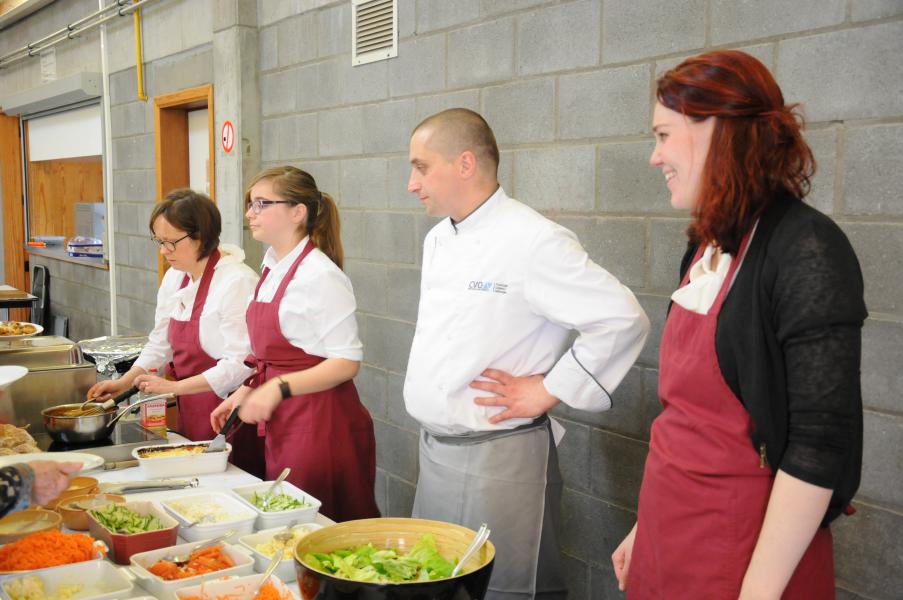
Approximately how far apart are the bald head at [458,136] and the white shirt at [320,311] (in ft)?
1.94

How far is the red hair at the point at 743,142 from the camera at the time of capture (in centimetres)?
132

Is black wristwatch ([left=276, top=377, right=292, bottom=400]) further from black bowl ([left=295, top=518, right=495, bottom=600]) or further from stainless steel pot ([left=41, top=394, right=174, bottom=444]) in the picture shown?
black bowl ([left=295, top=518, right=495, bottom=600])

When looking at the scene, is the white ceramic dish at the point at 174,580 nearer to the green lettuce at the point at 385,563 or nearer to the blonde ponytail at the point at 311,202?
the green lettuce at the point at 385,563

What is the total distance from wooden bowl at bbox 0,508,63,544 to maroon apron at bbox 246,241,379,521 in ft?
2.83

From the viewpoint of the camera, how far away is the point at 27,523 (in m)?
1.76

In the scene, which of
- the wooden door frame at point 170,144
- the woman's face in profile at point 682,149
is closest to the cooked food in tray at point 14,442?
the woman's face in profile at point 682,149

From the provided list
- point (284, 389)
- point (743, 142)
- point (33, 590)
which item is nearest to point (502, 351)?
point (284, 389)

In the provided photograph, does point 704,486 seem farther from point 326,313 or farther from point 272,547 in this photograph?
point 326,313

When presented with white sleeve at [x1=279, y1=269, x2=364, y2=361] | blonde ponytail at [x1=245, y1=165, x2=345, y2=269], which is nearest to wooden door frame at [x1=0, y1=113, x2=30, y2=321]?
blonde ponytail at [x1=245, y1=165, x2=345, y2=269]

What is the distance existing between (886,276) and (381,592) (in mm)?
1445

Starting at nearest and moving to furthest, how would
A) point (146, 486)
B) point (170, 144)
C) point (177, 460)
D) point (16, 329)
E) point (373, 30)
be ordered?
point (146, 486)
point (177, 460)
point (373, 30)
point (16, 329)
point (170, 144)

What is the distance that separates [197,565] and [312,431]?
0.99 m

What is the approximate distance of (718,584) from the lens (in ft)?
4.66

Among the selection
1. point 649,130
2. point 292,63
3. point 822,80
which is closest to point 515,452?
point 649,130
